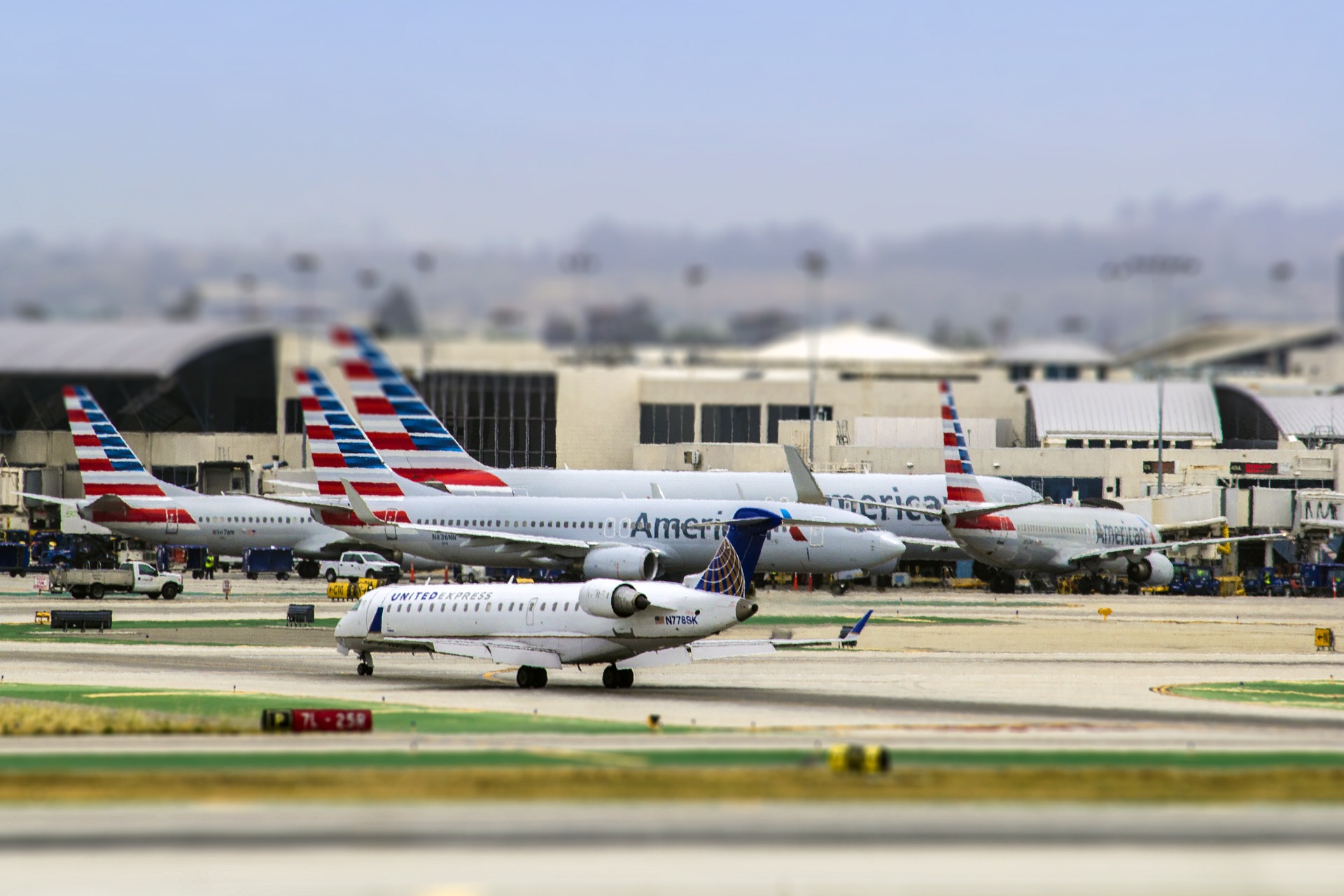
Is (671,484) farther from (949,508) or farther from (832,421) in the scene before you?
(832,421)

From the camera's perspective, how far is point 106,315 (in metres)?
36.0

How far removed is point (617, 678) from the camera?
50094 mm

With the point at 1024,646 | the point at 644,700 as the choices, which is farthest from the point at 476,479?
the point at 644,700

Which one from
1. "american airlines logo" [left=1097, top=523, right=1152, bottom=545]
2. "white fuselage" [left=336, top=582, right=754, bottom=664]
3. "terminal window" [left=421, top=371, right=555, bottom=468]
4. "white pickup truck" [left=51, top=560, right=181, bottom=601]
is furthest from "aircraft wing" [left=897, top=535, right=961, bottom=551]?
"white fuselage" [left=336, top=582, right=754, bottom=664]

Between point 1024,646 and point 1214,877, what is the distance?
43.7 meters

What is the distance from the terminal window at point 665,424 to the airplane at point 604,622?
75.9 meters

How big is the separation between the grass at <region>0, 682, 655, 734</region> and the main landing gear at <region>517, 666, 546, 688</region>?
18.2ft

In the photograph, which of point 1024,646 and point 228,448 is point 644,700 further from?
point 228,448

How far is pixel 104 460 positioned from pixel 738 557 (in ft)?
206

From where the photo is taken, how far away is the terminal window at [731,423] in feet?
429

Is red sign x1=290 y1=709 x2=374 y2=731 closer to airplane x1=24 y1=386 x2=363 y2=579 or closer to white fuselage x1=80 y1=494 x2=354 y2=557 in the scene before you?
airplane x1=24 y1=386 x2=363 y2=579

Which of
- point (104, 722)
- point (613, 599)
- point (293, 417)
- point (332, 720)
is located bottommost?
point (104, 722)

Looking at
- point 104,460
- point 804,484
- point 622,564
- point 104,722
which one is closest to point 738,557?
point 104,722

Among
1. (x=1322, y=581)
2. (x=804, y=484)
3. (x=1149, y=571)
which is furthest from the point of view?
(x=1322, y=581)
